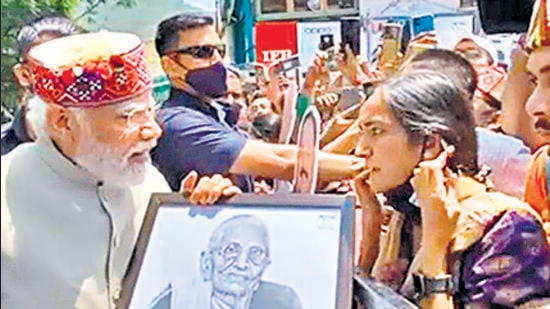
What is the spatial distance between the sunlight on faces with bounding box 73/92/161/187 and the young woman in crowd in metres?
0.28

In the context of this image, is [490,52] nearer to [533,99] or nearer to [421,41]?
[421,41]

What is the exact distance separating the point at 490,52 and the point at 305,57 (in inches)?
18.6

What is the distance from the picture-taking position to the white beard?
115 centimetres

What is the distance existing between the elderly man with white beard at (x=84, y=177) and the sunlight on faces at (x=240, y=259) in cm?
6

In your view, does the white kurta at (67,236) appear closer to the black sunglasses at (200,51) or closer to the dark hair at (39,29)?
the dark hair at (39,29)

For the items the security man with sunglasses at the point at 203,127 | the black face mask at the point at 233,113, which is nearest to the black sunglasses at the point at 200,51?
the security man with sunglasses at the point at 203,127

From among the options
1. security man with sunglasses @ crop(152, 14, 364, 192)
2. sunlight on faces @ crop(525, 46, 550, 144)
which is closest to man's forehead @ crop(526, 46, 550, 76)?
sunlight on faces @ crop(525, 46, 550, 144)

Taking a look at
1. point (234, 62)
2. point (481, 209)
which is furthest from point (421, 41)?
point (481, 209)

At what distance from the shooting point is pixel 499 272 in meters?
1.08

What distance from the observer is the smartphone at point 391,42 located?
1.57 metres

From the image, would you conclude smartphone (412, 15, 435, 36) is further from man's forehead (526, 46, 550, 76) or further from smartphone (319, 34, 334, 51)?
man's forehead (526, 46, 550, 76)

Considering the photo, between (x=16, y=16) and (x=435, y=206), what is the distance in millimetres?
522

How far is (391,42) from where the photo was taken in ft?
5.42

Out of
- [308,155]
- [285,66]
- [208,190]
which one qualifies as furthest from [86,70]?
[285,66]
